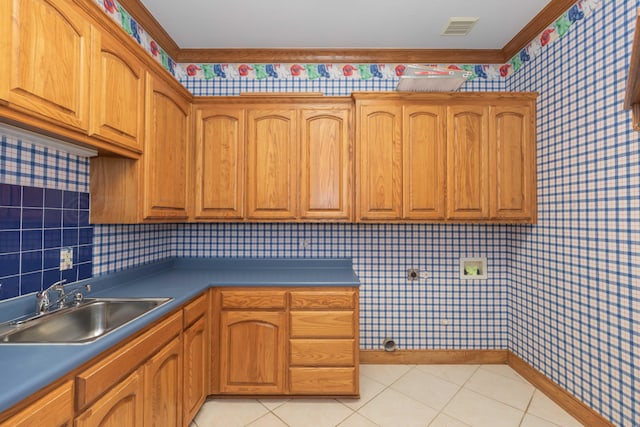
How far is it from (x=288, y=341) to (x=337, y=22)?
227 cm

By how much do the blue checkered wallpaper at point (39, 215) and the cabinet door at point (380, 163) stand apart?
5.76 ft

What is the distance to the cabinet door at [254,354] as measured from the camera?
2.02 m

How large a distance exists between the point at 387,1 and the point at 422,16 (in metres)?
0.31

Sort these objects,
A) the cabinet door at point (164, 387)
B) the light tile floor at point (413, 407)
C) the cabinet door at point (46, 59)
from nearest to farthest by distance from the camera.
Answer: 1. the cabinet door at point (46, 59)
2. the cabinet door at point (164, 387)
3. the light tile floor at point (413, 407)

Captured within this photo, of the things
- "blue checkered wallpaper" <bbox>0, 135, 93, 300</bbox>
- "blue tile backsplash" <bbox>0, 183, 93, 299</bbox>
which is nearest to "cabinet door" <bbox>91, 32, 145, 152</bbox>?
"blue checkered wallpaper" <bbox>0, 135, 93, 300</bbox>

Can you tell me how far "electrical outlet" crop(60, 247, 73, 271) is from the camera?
161 cm

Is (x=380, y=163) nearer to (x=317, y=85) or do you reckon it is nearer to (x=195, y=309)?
(x=317, y=85)

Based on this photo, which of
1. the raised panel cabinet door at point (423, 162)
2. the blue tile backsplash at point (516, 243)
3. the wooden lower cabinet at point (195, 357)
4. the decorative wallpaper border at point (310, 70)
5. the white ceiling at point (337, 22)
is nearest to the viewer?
the blue tile backsplash at point (516, 243)

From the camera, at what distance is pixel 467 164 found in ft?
7.34

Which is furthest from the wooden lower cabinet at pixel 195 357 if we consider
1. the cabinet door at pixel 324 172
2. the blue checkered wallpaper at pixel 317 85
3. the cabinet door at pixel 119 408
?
the blue checkered wallpaper at pixel 317 85

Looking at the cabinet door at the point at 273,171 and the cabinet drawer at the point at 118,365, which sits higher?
Result: the cabinet door at the point at 273,171

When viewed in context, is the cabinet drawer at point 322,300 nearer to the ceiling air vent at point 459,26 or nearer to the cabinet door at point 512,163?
the cabinet door at point 512,163

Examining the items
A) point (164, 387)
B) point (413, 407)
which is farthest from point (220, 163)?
point (413, 407)

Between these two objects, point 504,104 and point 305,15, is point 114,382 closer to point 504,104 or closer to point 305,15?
point 305,15
